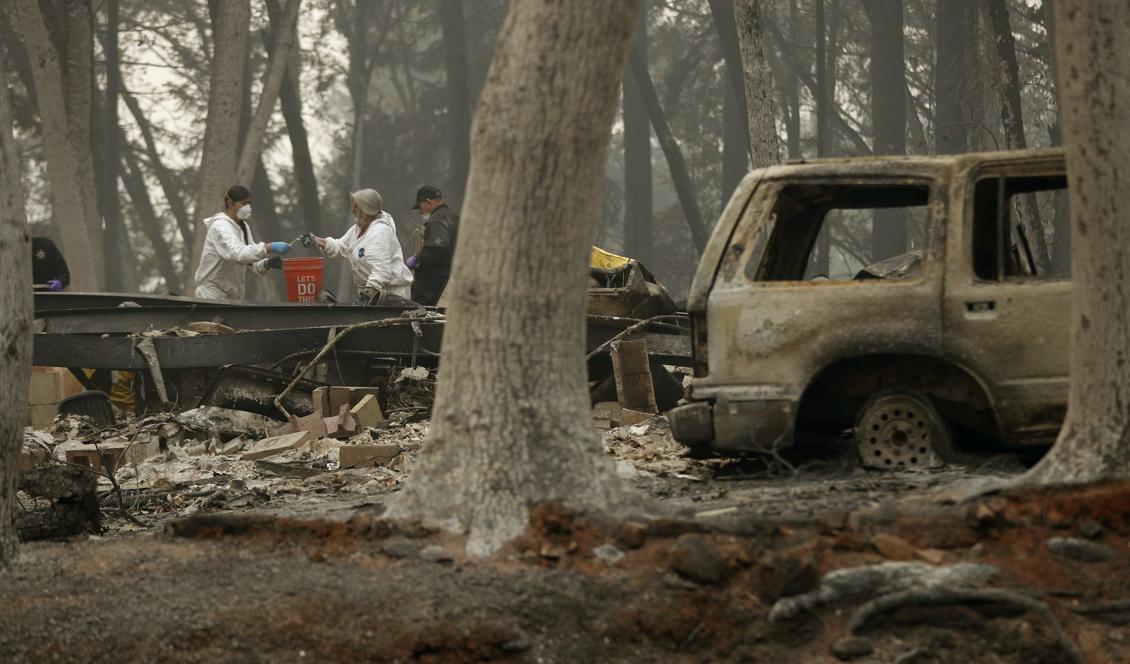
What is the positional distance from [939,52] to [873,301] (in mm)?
22528

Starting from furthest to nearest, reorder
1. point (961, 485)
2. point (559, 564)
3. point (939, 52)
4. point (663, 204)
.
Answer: point (663, 204)
point (939, 52)
point (961, 485)
point (559, 564)

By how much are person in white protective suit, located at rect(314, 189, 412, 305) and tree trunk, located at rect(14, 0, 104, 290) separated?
32.4 ft

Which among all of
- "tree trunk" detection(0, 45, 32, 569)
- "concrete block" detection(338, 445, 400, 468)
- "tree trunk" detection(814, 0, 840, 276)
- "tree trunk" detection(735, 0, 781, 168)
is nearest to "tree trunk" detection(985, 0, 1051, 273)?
"tree trunk" detection(735, 0, 781, 168)

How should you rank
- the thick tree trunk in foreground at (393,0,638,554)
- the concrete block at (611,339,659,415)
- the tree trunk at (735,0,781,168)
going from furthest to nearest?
the tree trunk at (735,0,781,168) < the concrete block at (611,339,659,415) < the thick tree trunk in foreground at (393,0,638,554)

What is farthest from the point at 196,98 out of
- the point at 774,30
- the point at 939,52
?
the point at 939,52

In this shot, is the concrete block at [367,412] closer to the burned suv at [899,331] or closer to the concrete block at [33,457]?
the concrete block at [33,457]

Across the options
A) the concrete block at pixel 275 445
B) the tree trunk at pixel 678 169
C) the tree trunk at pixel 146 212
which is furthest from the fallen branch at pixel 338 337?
the tree trunk at pixel 146 212

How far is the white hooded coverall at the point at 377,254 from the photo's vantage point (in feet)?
50.1

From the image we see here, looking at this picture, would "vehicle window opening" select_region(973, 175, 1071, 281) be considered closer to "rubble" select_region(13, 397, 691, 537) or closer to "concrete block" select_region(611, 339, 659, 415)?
"rubble" select_region(13, 397, 691, 537)

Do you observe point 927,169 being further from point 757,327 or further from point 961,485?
point 961,485

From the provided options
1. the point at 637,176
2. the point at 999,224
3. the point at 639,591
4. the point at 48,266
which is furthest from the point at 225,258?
the point at 637,176

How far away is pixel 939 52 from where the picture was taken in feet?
98.2

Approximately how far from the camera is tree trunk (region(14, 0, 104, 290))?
921 inches

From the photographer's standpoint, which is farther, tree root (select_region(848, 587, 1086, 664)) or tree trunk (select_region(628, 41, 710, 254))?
tree trunk (select_region(628, 41, 710, 254))
